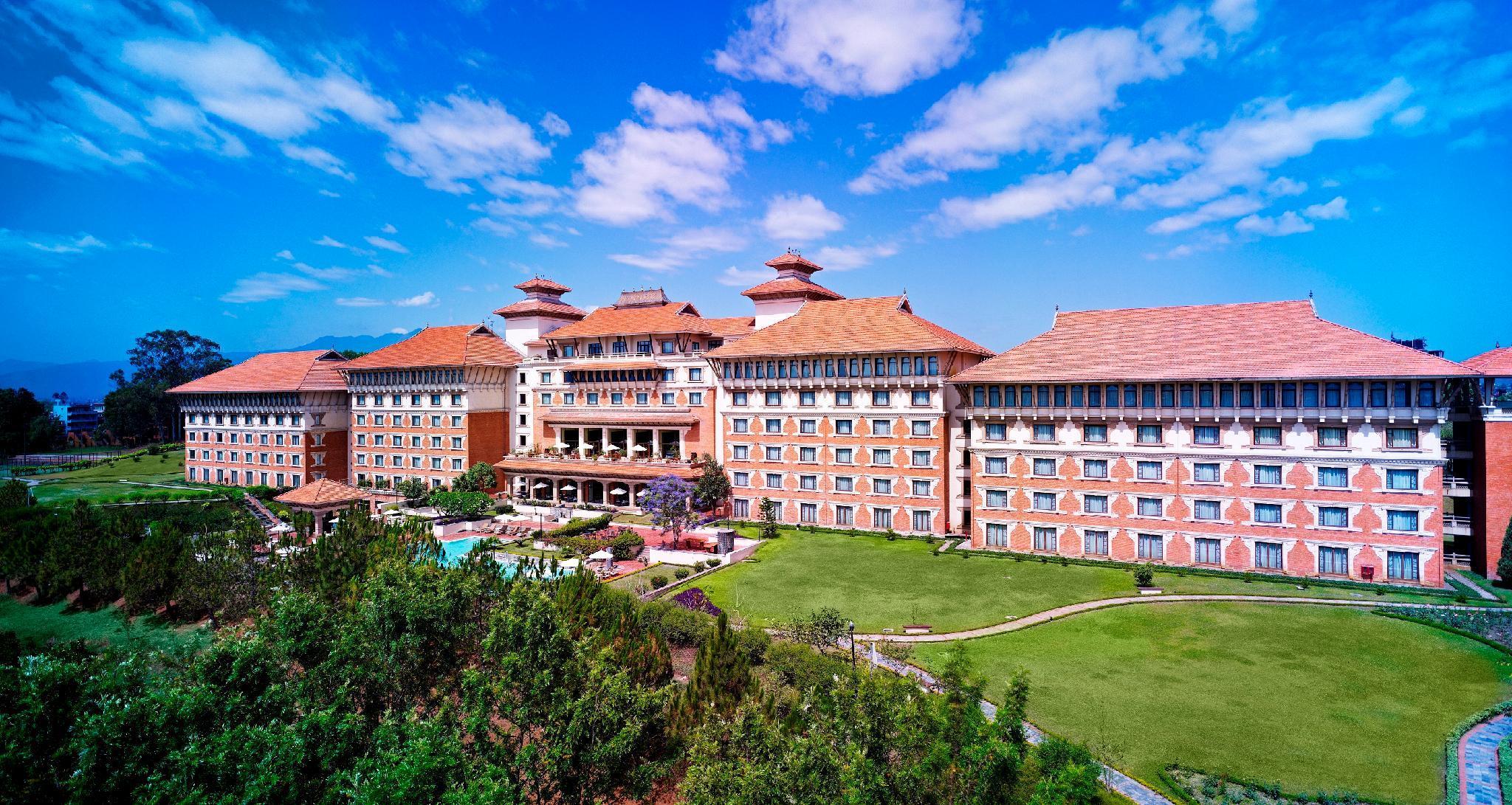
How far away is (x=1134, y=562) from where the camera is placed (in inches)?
1630

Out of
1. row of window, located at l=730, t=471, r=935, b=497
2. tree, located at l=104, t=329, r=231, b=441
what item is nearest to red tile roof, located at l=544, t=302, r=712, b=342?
row of window, located at l=730, t=471, r=935, b=497

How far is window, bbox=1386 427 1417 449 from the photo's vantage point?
119 feet

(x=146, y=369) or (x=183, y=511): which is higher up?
(x=146, y=369)

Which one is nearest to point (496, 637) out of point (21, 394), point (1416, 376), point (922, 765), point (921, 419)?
point (922, 765)

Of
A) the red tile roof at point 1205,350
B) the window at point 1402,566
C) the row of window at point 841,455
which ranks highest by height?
the red tile roof at point 1205,350

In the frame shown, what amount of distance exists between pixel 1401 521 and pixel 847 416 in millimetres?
30485

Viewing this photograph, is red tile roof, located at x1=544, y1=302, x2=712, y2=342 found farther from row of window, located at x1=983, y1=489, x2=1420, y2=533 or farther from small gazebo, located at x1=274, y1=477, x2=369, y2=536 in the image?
row of window, located at x1=983, y1=489, x2=1420, y2=533

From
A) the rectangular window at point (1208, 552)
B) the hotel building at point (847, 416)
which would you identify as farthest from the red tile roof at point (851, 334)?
the rectangular window at point (1208, 552)

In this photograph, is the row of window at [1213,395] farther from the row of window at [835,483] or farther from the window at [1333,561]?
the window at [1333,561]

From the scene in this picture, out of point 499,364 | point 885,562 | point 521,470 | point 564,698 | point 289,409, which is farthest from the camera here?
point 289,409

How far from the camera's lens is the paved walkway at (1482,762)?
712 inches

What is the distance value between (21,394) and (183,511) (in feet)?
200

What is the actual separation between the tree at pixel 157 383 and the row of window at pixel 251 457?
34040mm

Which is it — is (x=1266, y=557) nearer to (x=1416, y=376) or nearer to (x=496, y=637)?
(x=1416, y=376)
